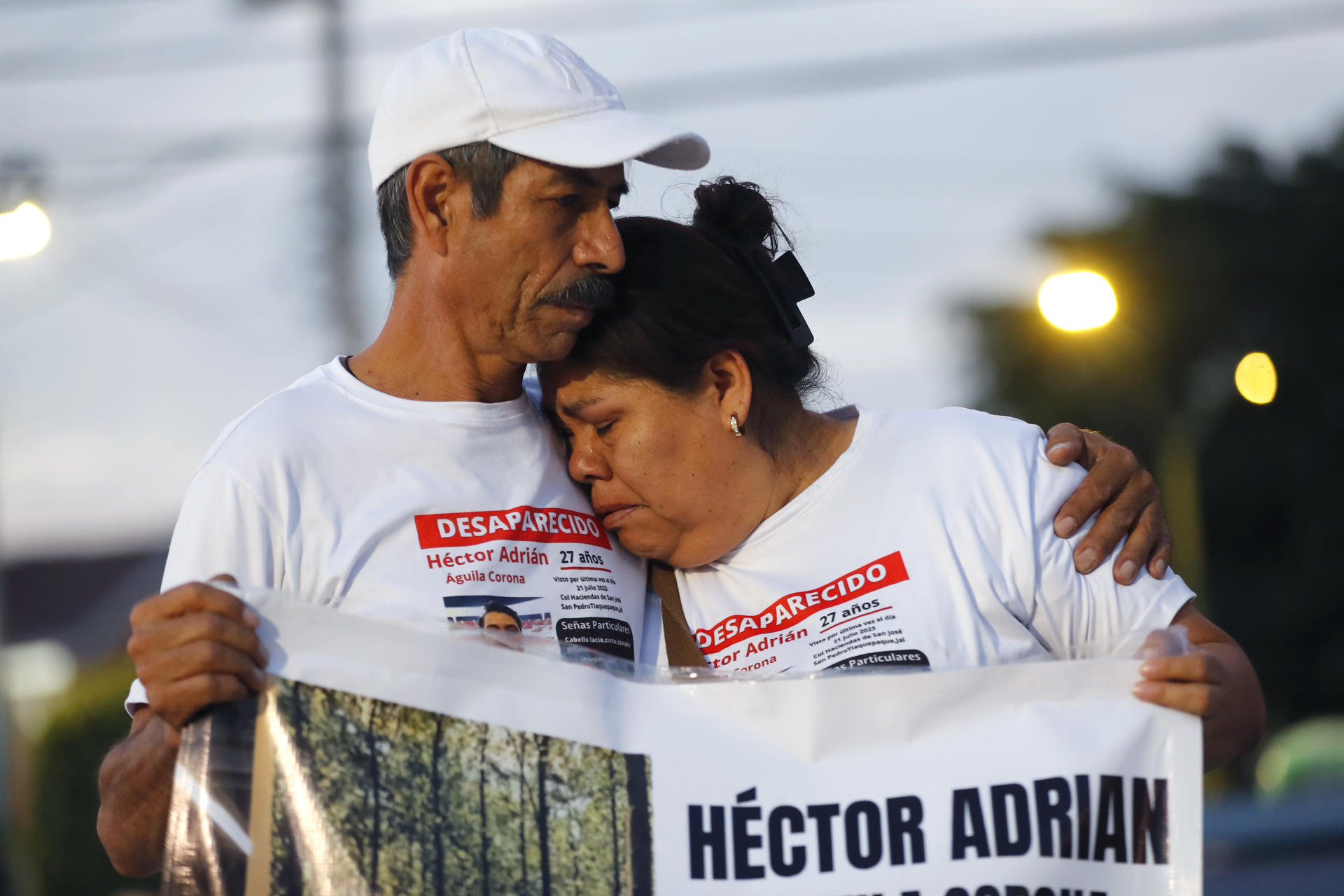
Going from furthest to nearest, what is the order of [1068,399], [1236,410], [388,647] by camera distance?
[1068,399], [1236,410], [388,647]

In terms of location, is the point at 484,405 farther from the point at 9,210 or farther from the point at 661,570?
the point at 9,210

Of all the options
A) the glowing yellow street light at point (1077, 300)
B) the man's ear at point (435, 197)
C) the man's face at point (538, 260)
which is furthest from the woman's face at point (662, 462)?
the glowing yellow street light at point (1077, 300)

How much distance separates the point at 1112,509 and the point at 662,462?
2.60 feet

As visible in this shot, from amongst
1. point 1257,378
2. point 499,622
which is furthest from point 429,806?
point 1257,378

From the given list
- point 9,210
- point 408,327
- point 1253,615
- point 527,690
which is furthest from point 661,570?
point 1253,615

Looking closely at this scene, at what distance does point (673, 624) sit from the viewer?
2533 millimetres

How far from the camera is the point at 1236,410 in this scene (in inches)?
872

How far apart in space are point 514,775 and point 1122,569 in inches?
42.6

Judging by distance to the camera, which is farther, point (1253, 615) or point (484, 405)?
point (1253, 615)

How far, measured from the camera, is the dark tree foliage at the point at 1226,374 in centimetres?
2216

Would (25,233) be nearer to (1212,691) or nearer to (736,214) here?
(736,214)

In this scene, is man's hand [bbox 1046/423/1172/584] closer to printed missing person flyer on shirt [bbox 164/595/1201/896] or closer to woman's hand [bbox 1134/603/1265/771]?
woman's hand [bbox 1134/603/1265/771]

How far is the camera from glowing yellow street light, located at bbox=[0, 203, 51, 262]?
6.63 metres

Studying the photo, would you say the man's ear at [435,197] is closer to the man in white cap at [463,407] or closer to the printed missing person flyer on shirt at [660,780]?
the man in white cap at [463,407]
